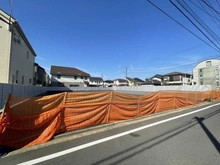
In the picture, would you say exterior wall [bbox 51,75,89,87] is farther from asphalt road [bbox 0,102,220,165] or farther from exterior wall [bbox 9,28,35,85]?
asphalt road [bbox 0,102,220,165]

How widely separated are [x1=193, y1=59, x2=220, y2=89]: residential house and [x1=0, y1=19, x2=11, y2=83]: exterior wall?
47.4 meters

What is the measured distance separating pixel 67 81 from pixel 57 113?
4304 cm

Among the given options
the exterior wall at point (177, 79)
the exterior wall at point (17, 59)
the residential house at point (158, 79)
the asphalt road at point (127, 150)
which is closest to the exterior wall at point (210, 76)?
the exterior wall at point (177, 79)

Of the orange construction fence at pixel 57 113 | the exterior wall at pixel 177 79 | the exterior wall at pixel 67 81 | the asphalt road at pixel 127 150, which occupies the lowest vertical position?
the asphalt road at pixel 127 150

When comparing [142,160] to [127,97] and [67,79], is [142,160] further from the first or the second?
[67,79]

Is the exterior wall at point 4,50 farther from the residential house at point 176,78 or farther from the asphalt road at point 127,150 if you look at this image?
the residential house at point 176,78

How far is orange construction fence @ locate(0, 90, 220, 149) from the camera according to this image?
12.3 feet

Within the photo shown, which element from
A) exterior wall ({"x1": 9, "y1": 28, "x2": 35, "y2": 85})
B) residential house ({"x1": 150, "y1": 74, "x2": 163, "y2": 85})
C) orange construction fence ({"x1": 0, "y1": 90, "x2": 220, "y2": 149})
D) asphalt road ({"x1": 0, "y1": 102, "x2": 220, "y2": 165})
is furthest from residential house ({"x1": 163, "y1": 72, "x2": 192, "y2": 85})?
asphalt road ({"x1": 0, "y1": 102, "x2": 220, "y2": 165})

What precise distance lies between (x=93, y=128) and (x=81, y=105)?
99 cm

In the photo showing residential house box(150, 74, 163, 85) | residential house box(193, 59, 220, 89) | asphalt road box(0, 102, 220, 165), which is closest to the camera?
asphalt road box(0, 102, 220, 165)

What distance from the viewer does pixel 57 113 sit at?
184 inches

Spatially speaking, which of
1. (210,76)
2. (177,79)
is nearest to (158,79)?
(177,79)

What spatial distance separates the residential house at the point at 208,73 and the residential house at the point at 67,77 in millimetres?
38995

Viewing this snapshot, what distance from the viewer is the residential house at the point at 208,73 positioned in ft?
150
